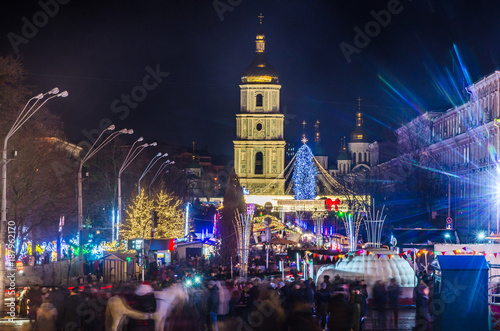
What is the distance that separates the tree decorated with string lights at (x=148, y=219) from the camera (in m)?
49.8

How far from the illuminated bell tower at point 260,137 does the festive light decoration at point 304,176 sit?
927cm

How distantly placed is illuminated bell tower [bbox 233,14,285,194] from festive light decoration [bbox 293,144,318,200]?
9270 millimetres

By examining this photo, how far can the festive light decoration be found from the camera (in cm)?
12281

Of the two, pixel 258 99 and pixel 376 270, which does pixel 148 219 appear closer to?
pixel 376 270

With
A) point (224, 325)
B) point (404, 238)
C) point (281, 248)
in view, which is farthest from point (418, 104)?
point (224, 325)

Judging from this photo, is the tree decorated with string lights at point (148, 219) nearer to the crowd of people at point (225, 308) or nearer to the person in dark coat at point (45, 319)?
the crowd of people at point (225, 308)

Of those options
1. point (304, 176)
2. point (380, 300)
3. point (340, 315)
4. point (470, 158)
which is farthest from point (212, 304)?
point (304, 176)

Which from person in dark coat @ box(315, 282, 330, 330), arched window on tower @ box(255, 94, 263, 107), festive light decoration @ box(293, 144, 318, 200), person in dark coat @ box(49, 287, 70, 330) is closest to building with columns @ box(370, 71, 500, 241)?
festive light decoration @ box(293, 144, 318, 200)

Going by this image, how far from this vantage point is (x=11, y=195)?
41000 mm

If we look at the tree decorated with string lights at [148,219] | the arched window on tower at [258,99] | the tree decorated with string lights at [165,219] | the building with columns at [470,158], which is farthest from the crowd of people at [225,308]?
the arched window on tower at [258,99]

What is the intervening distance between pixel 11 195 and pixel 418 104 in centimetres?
7725

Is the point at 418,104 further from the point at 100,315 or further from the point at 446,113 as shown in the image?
the point at 100,315

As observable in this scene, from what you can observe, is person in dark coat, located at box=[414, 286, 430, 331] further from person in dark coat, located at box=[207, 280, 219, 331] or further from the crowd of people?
person in dark coat, located at box=[207, 280, 219, 331]

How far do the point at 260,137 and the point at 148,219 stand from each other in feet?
306
